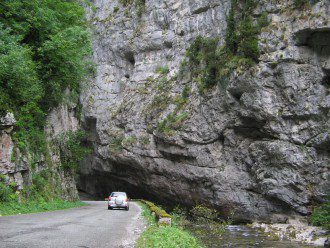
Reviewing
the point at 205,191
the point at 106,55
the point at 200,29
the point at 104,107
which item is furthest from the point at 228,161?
the point at 106,55

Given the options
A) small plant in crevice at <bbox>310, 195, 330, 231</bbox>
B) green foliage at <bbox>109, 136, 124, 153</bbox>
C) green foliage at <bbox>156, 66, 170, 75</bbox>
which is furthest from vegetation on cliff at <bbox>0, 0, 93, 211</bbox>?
small plant in crevice at <bbox>310, 195, 330, 231</bbox>

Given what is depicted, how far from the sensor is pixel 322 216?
18484 mm

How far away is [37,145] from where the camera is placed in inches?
898

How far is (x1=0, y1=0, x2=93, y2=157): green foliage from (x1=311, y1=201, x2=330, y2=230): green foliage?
16337mm

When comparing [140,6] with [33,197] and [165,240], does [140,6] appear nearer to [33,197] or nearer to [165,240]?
[33,197]

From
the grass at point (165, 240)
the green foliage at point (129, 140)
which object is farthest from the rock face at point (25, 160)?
the grass at point (165, 240)

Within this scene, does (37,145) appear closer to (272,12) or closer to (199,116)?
(199,116)

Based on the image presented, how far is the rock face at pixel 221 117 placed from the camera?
20.9 metres

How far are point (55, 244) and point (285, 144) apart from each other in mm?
16554

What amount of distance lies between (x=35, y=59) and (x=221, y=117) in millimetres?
13176

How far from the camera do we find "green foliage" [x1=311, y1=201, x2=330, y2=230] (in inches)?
712

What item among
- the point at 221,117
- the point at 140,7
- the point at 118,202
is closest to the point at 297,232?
the point at 221,117

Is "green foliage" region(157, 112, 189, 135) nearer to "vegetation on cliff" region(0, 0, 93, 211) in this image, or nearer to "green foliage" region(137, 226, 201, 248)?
"vegetation on cliff" region(0, 0, 93, 211)

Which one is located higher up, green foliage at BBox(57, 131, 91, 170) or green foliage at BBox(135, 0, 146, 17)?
green foliage at BBox(135, 0, 146, 17)
